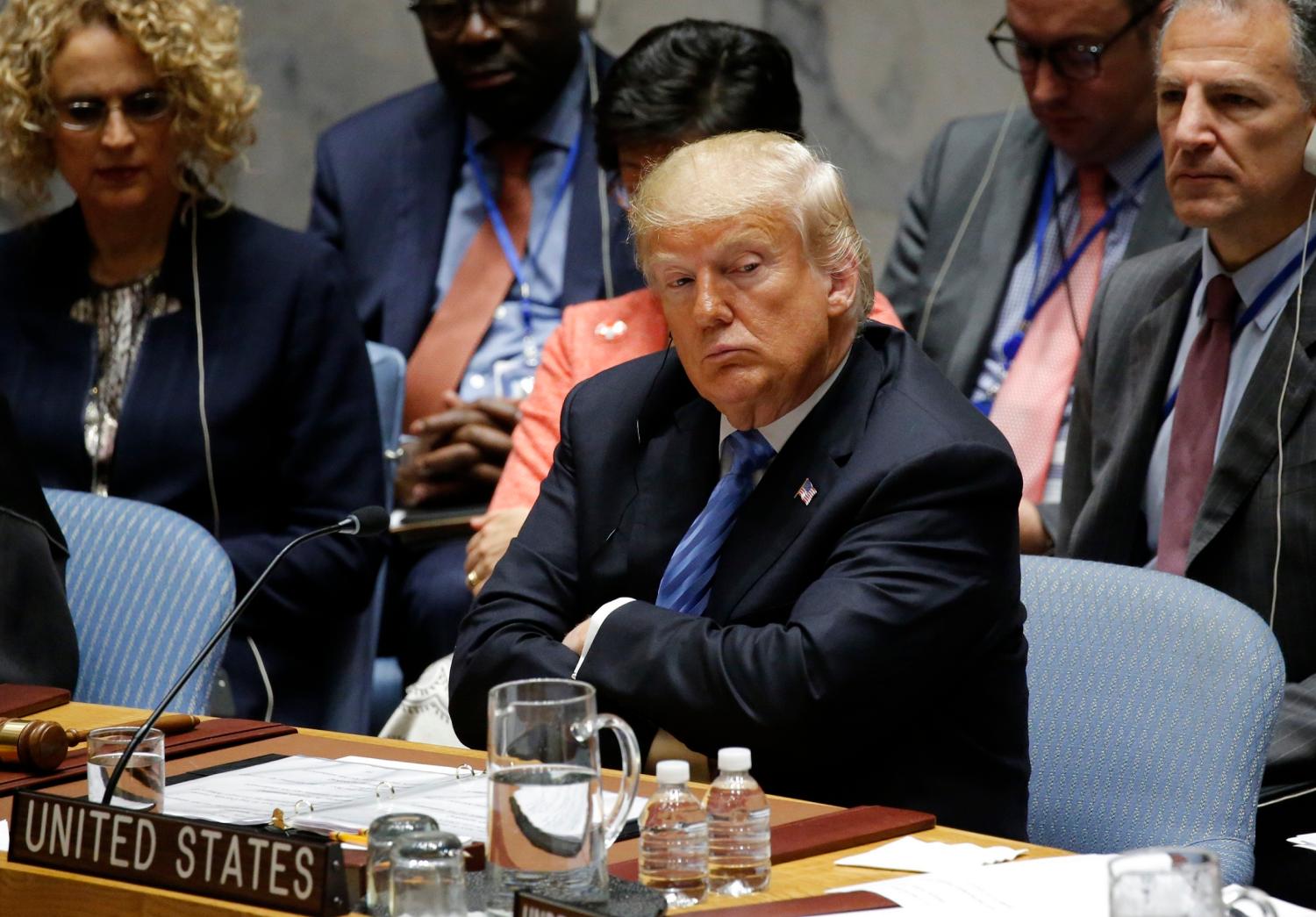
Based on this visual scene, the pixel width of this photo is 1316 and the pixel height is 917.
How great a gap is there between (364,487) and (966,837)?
81.8 inches

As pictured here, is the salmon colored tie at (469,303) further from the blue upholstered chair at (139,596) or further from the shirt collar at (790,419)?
the shirt collar at (790,419)

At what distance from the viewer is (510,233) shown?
13.9 ft

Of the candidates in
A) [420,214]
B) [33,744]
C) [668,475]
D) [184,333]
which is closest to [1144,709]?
[668,475]

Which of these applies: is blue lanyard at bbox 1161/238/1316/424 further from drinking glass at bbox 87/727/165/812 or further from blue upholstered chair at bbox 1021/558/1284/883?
drinking glass at bbox 87/727/165/812

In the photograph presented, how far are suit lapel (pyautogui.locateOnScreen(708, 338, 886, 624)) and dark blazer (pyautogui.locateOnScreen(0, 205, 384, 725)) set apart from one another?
139 cm

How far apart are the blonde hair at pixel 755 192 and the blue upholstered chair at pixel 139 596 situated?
83 centimetres

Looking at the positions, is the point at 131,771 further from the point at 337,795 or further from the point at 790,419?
the point at 790,419

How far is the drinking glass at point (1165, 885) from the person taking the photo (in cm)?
117

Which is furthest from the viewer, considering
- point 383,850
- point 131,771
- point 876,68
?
point 876,68

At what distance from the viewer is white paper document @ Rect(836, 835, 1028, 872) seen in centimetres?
167

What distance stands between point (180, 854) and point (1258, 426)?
75.6 inches

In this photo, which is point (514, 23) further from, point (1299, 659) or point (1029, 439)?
point (1299, 659)

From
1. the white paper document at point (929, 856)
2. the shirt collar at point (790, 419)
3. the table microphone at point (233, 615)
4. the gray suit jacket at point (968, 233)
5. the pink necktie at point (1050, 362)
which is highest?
the gray suit jacket at point (968, 233)

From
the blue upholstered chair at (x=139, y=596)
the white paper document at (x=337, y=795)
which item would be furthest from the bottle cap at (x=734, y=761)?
the blue upholstered chair at (x=139, y=596)
